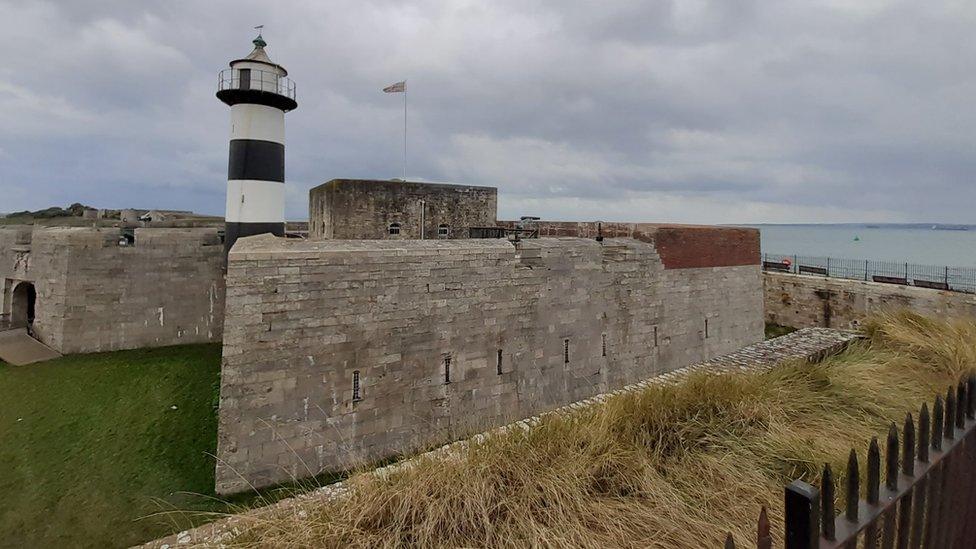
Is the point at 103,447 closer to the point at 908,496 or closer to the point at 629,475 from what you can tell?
the point at 629,475

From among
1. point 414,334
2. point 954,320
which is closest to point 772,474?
point 414,334

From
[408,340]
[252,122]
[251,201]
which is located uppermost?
[252,122]

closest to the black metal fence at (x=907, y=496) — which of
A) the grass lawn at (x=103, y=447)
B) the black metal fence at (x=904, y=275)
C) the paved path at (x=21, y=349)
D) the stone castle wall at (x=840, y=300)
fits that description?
the grass lawn at (x=103, y=447)

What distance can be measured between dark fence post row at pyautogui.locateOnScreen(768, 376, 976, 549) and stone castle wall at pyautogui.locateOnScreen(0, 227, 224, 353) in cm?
1655

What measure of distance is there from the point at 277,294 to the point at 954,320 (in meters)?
11.6

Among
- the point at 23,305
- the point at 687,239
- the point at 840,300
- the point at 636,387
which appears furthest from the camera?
the point at 840,300

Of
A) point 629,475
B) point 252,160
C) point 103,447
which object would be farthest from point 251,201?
point 629,475

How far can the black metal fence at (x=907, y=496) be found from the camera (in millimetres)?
1485

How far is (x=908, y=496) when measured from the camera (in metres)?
1.79

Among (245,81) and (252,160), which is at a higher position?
(245,81)

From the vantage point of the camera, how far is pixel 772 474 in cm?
358

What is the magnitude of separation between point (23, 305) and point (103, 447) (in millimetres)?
10592

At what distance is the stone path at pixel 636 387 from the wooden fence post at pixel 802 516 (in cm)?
284

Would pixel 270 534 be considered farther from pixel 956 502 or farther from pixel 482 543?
pixel 956 502
